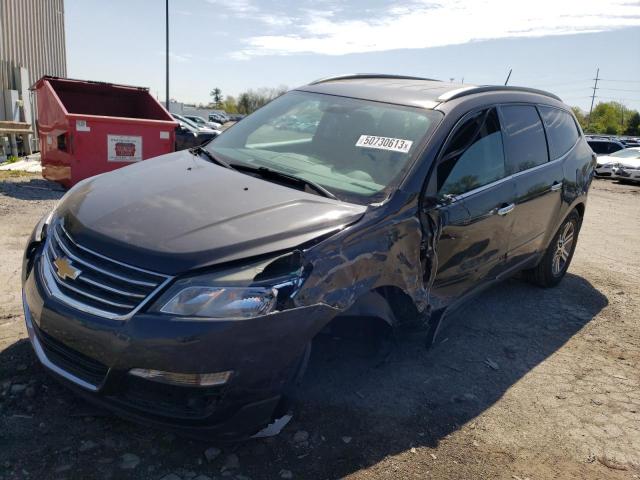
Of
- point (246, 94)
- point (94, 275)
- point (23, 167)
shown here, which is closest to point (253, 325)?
point (94, 275)

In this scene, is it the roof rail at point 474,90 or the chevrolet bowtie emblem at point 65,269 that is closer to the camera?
the chevrolet bowtie emblem at point 65,269

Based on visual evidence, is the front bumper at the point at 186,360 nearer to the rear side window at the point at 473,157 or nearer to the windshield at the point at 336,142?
the windshield at the point at 336,142

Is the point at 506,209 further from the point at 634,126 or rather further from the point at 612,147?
the point at 634,126

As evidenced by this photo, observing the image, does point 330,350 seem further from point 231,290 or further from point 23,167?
point 23,167

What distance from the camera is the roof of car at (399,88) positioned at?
3.54 m

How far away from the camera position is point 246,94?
83188mm

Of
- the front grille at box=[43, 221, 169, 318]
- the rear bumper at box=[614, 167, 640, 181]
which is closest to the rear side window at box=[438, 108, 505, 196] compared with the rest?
the front grille at box=[43, 221, 169, 318]

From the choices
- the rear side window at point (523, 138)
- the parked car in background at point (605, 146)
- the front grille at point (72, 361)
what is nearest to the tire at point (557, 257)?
the rear side window at point (523, 138)

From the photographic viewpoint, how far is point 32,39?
15.5 metres

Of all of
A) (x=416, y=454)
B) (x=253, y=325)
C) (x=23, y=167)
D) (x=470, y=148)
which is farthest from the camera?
(x=23, y=167)

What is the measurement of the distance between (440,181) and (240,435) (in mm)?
1808

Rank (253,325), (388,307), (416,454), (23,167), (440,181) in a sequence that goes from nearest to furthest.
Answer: (253,325) → (416,454) → (388,307) → (440,181) → (23,167)

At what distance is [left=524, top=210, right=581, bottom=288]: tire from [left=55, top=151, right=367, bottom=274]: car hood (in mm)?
3078

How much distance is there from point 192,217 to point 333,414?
132 cm
